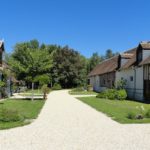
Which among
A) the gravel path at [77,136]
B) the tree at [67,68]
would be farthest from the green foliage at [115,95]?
the tree at [67,68]

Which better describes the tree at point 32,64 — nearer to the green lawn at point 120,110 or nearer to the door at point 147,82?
the door at point 147,82

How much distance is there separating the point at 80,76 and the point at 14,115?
223 ft

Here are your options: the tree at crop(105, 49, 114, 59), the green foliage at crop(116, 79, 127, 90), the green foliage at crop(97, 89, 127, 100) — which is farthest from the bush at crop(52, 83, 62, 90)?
the tree at crop(105, 49, 114, 59)

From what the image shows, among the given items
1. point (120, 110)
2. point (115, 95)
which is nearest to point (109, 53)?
point (115, 95)

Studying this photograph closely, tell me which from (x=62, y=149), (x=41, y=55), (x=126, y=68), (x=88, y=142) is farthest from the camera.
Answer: (x=126, y=68)

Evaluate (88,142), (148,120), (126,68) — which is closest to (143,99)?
(126,68)

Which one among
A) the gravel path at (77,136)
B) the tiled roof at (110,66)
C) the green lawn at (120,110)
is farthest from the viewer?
the tiled roof at (110,66)

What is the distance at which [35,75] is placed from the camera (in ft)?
118

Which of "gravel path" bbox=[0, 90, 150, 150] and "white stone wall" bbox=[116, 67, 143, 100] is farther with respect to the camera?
"white stone wall" bbox=[116, 67, 143, 100]

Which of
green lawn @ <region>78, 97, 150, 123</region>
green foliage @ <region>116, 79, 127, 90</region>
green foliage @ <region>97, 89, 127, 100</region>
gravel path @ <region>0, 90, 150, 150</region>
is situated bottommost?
gravel path @ <region>0, 90, 150, 150</region>

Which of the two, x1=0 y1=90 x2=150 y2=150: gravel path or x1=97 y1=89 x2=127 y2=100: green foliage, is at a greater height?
x1=97 y1=89 x2=127 y2=100: green foliage

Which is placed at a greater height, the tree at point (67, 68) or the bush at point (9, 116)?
the tree at point (67, 68)

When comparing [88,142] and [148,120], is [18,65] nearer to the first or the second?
[148,120]

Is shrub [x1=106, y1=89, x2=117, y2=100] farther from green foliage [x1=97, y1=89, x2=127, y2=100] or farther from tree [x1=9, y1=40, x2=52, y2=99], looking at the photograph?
tree [x1=9, y1=40, x2=52, y2=99]
